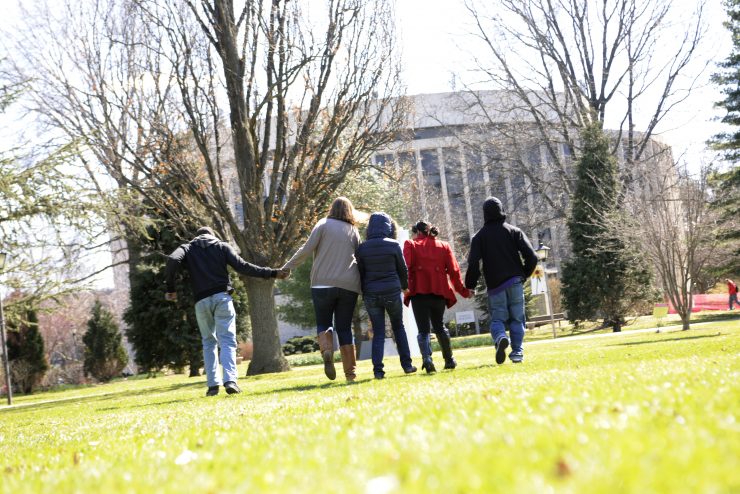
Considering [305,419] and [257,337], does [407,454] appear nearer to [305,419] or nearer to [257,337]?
[305,419]

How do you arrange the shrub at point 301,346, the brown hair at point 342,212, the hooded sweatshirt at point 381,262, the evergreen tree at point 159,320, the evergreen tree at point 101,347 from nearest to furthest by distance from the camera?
1. the hooded sweatshirt at point 381,262
2. the brown hair at point 342,212
3. the evergreen tree at point 159,320
4. the evergreen tree at point 101,347
5. the shrub at point 301,346

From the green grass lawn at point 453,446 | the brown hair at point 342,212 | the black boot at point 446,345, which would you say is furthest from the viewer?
the black boot at point 446,345

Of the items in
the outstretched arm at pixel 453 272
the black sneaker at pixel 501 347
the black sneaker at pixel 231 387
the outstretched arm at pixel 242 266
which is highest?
the outstretched arm at pixel 242 266

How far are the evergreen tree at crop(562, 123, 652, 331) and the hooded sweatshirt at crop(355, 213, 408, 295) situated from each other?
24.9 m

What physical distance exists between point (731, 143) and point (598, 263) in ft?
28.5

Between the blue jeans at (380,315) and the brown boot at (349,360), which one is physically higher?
the blue jeans at (380,315)

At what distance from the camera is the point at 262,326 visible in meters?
19.4

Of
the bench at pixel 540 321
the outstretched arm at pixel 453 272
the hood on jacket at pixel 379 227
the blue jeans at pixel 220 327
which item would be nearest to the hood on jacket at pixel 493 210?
the outstretched arm at pixel 453 272

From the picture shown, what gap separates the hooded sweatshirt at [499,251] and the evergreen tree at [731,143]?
26499mm

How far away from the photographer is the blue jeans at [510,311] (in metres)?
10.5

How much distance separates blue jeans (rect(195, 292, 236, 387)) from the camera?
34.4ft

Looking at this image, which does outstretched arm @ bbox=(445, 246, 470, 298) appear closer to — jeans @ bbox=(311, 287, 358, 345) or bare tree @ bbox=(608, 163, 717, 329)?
jeans @ bbox=(311, 287, 358, 345)

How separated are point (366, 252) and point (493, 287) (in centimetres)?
180

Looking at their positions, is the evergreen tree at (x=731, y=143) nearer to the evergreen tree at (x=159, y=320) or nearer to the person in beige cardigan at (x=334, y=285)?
the evergreen tree at (x=159, y=320)
